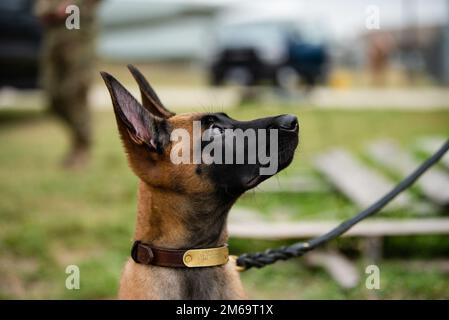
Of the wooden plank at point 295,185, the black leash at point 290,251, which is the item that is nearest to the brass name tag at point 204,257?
the black leash at point 290,251

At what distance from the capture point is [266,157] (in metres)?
2.67

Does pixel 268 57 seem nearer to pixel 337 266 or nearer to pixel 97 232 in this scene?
pixel 97 232

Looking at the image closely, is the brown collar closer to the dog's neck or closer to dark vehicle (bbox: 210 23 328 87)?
the dog's neck

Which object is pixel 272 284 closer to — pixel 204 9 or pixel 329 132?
pixel 329 132

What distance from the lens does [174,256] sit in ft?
8.85

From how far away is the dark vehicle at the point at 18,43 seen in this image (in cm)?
1111

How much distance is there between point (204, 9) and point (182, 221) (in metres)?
30.1

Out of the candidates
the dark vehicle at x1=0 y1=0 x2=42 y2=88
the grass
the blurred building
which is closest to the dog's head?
the grass

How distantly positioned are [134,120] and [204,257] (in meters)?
0.59

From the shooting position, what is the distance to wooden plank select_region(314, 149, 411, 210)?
6150 millimetres

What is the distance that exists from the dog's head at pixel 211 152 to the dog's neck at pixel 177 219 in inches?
1.7

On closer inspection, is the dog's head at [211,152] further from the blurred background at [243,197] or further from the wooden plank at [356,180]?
the wooden plank at [356,180]

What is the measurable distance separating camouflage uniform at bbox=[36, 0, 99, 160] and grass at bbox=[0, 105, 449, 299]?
724 mm
